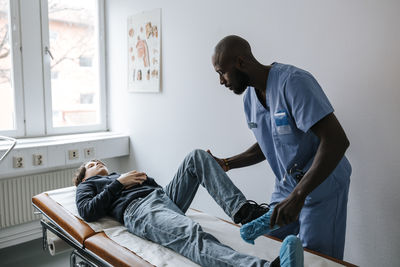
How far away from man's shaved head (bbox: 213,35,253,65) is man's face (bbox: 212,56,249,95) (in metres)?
0.02

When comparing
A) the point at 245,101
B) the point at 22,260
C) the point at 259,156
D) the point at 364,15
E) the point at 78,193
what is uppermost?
the point at 364,15

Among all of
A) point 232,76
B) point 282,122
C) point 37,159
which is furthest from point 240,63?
point 37,159

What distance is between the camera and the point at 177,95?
2.64m

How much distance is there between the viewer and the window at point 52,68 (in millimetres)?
2752

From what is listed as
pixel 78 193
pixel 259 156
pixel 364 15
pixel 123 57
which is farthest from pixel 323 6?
pixel 123 57

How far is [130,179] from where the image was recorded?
1837 millimetres

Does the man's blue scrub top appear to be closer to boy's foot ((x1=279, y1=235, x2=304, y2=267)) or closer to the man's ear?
the man's ear

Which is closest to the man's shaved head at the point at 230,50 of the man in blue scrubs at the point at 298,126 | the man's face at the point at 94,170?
the man in blue scrubs at the point at 298,126

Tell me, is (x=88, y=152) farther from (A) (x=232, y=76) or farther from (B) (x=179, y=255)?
(A) (x=232, y=76)

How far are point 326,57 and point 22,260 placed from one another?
8.07 feet

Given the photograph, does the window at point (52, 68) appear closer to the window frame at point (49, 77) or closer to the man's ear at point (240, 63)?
the window frame at point (49, 77)

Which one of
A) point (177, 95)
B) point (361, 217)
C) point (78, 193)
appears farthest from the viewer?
point (177, 95)

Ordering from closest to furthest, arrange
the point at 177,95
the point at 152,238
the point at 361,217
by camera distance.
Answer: the point at 152,238
the point at 361,217
the point at 177,95

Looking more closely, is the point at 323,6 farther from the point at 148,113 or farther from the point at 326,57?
the point at 148,113
